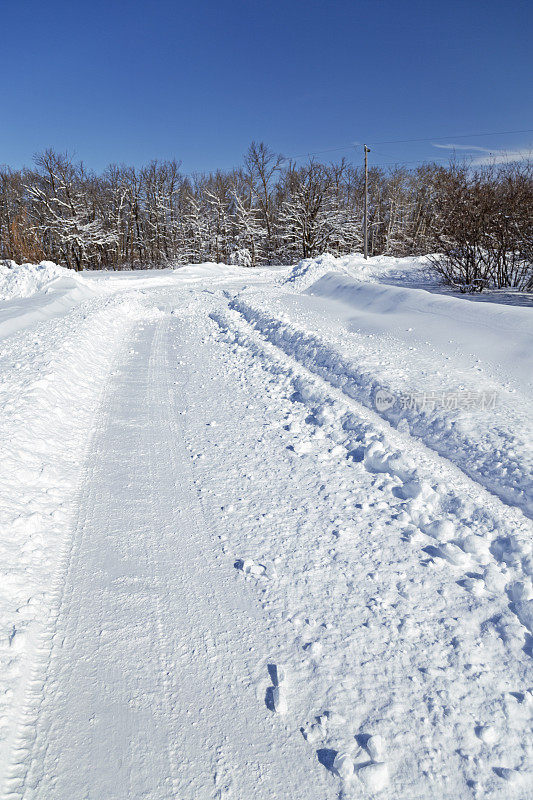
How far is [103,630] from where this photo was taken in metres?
2.24

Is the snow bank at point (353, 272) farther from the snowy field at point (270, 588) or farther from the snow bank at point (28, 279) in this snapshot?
the snowy field at point (270, 588)

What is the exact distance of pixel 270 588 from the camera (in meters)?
2.50

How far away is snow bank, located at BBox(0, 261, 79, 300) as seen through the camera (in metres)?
17.9

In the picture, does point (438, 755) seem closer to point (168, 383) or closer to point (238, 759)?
point (238, 759)

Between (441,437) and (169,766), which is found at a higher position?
(441,437)

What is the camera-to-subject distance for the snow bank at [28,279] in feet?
58.6

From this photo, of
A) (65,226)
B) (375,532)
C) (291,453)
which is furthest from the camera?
(65,226)

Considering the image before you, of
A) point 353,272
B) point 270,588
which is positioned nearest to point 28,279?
point 353,272

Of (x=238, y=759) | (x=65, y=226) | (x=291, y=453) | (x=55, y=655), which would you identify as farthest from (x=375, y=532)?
(x=65, y=226)

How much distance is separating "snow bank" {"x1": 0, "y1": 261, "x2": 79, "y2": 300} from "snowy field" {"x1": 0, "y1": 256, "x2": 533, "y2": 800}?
14330mm

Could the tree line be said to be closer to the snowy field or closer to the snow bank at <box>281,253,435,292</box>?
the snow bank at <box>281,253,435,292</box>

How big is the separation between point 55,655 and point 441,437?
3.55 meters

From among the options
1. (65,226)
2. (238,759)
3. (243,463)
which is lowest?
(238,759)

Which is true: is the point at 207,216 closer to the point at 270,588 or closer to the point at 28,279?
the point at 28,279
